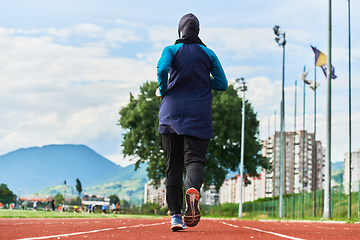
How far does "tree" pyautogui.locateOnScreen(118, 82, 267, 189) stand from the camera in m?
38.1

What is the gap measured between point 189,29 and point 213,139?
33.2 metres

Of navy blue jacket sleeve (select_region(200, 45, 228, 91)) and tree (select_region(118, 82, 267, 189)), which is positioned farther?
tree (select_region(118, 82, 267, 189))

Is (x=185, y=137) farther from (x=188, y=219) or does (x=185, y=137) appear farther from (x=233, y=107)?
(x=233, y=107)

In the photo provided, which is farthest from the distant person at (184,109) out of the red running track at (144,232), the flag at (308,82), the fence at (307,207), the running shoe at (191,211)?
the flag at (308,82)

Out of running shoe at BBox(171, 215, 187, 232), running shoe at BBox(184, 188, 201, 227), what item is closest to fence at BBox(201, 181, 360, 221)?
running shoe at BBox(171, 215, 187, 232)

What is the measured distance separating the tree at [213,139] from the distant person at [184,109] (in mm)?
30877

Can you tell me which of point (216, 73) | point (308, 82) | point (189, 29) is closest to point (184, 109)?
point (216, 73)

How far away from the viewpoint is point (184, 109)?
5418 millimetres

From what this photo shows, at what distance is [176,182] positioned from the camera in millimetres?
5578

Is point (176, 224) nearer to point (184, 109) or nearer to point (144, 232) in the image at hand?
point (144, 232)

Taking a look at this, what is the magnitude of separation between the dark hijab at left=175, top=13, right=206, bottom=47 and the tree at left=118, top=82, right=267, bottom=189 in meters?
30.8

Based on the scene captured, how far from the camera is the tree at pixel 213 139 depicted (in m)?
38.1

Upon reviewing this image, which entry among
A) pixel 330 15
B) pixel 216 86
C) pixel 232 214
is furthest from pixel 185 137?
pixel 232 214

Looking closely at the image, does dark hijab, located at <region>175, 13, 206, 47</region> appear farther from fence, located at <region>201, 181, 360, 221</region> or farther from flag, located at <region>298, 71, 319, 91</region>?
flag, located at <region>298, 71, 319, 91</region>
